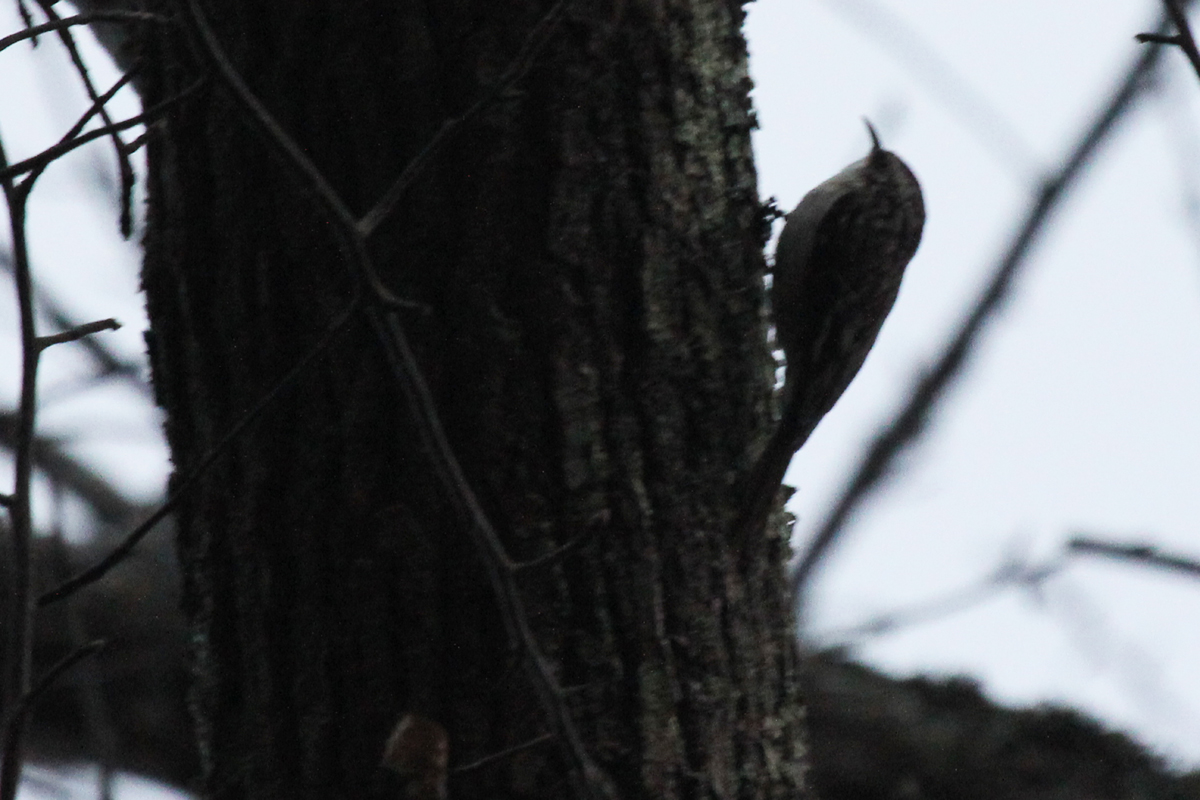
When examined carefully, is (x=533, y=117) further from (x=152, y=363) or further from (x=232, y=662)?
(x=232, y=662)

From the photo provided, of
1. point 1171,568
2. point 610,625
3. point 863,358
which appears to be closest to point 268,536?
point 610,625

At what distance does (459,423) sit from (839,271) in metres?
1.22

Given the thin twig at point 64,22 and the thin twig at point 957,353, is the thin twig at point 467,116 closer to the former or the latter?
the thin twig at point 64,22

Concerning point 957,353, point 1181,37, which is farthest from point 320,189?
point 957,353

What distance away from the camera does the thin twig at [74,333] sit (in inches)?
51.0

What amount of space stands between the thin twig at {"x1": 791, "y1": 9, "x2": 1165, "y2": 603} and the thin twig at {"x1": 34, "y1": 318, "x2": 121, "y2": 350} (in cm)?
363

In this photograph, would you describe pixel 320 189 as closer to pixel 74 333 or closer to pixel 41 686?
pixel 74 333

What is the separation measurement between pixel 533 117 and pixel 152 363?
56 cm

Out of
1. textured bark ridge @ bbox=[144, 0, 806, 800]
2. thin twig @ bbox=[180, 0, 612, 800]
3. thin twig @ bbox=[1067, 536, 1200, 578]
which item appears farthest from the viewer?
textured bark ridge @ bbox=[144, 0, 806, 800]

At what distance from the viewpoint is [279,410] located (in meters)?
1.65

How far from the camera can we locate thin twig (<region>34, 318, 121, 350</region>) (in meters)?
1.29

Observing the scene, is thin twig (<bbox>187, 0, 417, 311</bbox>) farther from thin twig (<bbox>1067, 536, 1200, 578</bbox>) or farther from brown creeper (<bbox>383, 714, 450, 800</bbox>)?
thin twig (<bbox>1067, 536, 1200, 578</bbox>)

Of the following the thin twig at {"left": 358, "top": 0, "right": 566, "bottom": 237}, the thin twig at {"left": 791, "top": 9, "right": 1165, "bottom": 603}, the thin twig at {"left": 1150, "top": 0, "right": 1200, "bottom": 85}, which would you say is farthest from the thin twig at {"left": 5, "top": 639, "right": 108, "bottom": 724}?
the thin twig at {"left": 791, "top": 9, "right": 1165, "bottom": 603}

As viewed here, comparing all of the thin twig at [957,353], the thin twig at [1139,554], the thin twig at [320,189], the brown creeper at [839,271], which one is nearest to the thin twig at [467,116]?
the thin twig at [320,189]
